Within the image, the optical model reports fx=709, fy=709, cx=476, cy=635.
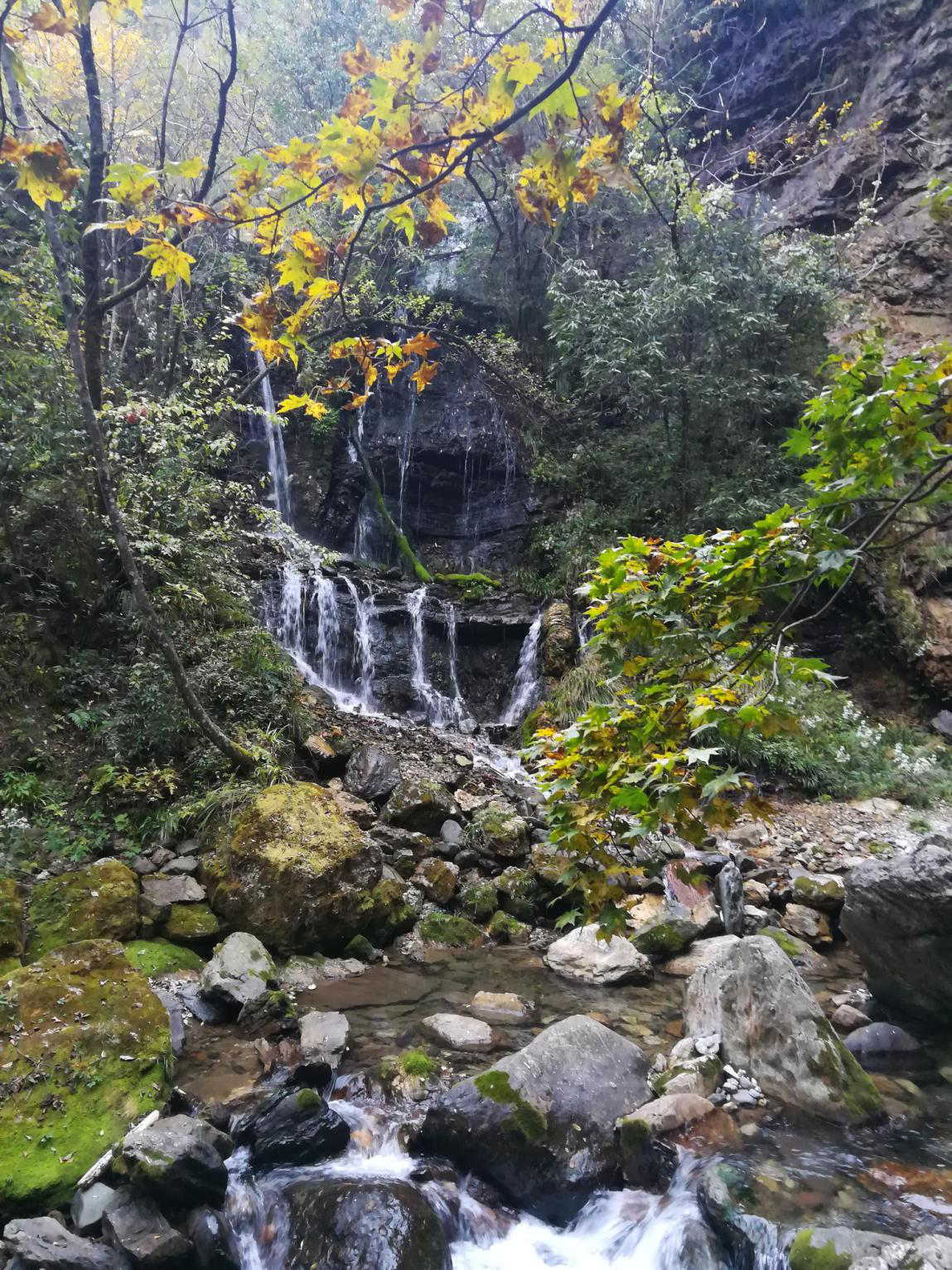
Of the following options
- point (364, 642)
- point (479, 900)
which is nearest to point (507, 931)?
point (479, 900)

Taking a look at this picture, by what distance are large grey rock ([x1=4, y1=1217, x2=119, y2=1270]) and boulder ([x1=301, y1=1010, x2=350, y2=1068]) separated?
1.32m

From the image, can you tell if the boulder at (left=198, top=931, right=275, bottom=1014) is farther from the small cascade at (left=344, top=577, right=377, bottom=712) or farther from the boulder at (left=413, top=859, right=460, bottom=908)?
the small cascade at (left=344, top=577, right=377, bottom=712)

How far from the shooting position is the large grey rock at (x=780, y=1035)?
351cm

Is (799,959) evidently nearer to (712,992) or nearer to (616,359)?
(712,992)

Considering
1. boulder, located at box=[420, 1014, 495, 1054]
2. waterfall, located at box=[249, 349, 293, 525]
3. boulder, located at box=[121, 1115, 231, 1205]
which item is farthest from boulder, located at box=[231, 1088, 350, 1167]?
waterfall, located at box=[249, 349, 293, 525]

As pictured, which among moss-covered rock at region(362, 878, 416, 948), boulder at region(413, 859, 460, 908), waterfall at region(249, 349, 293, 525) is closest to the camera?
moss-covered rock at region(362, 878, 416, 948)

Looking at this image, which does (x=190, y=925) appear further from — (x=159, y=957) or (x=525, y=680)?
(x=525, y=680)

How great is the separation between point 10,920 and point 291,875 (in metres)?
1.72

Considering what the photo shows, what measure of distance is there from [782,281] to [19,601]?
11.5 meters

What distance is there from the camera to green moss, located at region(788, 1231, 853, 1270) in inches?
96.7

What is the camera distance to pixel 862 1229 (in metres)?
2.73

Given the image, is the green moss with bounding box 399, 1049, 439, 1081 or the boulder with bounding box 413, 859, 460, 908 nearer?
the green moss with bounding box 399, 1049, 439, 1081

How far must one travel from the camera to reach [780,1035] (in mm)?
3670

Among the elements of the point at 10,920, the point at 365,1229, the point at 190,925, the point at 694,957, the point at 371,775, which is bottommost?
the point at 694,957
